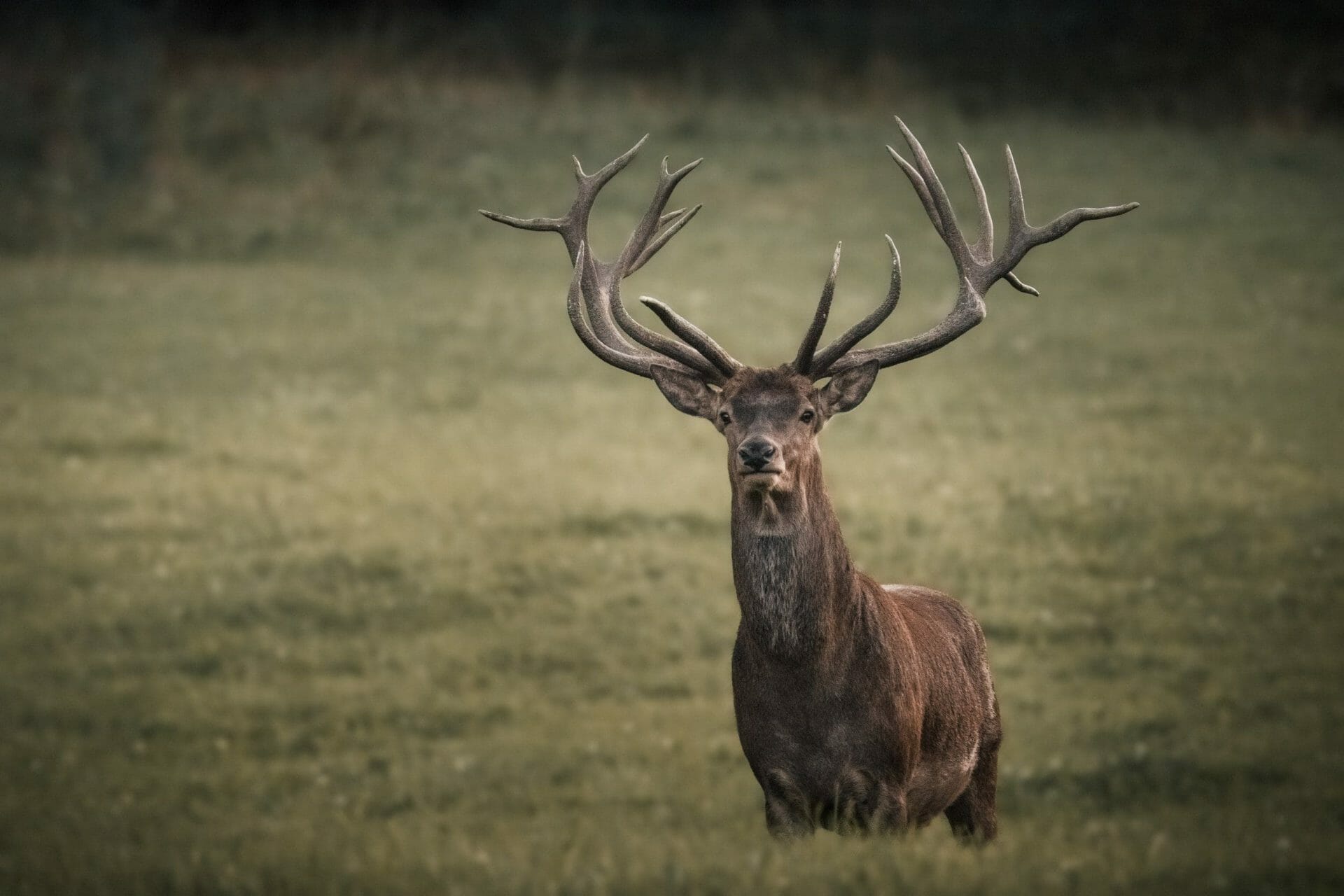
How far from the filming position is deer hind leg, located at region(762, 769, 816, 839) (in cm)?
686

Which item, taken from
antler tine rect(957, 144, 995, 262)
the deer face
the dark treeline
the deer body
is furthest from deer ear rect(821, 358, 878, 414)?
the dark treeline

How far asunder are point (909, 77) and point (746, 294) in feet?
36.9

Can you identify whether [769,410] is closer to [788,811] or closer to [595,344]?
[595,344]

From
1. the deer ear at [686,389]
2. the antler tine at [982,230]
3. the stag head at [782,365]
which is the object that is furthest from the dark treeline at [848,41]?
the deer ear at [686,389]

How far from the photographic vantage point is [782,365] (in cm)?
672

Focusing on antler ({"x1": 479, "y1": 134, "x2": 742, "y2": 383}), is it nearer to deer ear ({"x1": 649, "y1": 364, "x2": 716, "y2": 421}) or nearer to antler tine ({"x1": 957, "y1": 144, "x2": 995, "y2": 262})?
deer ear ({"x1": 649, "y1": 364, "x2": 716, "y2": 421})

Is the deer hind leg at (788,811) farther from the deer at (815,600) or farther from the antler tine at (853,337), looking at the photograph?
the antler tine at (853,337)

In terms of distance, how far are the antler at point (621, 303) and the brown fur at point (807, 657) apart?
20 cm

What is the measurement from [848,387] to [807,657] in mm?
1098

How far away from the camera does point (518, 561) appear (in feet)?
50.1

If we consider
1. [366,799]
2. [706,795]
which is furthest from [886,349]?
[366,799]

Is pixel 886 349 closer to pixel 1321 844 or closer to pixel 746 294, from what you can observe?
pixel 1321 844

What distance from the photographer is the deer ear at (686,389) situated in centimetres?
720

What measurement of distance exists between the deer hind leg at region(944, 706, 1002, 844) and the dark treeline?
80.1ft
